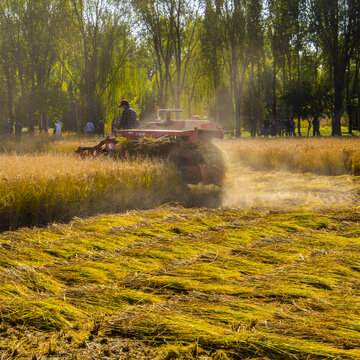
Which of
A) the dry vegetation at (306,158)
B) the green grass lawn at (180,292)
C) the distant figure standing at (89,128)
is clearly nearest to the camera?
the green grass lawn at (180,292)

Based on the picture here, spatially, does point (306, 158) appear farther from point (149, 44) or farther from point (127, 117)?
point (149, 44)

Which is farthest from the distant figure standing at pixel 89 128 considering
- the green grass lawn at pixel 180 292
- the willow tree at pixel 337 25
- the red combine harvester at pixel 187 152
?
the green grass lawn at pixel 180 292

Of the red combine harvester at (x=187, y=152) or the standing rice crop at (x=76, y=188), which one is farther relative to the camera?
the red combine harvester at (x=187, y=152)

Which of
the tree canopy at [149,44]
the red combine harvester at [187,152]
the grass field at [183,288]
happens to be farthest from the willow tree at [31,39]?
the grass field at [183,288]

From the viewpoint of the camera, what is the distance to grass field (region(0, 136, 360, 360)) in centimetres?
243

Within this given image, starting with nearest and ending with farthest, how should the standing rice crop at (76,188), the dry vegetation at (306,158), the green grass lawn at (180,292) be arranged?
1. the green grass lawn at (180,292)
2. the standing rice crop at (76,188)
3. the dry vegetation at (306,158)

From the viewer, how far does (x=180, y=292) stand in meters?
3.32

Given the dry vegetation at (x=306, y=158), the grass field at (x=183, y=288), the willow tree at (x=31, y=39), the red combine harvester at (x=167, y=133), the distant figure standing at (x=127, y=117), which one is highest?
the willow tree at (x=31, y=39)

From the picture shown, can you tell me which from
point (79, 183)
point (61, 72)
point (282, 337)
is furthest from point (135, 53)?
point (282, 337)

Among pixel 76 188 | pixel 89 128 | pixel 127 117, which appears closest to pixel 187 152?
pixel 76 188

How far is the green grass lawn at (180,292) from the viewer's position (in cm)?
242

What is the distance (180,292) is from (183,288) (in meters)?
0.04

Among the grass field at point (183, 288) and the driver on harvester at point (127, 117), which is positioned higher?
the driver on harvester at point (127, 117)

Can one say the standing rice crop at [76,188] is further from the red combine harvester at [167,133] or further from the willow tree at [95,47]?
the willow tree at [95,47]
